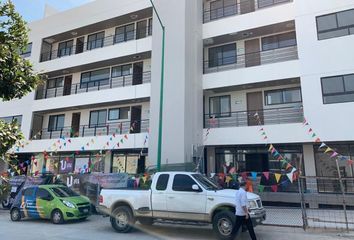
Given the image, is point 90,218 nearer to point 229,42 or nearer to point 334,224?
point 334,224

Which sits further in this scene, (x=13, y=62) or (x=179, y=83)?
(x=179, y=83)

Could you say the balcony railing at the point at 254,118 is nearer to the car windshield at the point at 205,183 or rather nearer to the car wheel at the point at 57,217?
the car windshield at the point at 205,183

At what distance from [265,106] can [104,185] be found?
1035 cm

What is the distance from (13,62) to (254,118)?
14.6m

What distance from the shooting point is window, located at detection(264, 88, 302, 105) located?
16859 mm

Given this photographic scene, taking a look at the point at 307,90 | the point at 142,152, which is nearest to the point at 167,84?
the point at 142,152

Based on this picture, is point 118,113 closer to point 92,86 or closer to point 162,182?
point 92,86

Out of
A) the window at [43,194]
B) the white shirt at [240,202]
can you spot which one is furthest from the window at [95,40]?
the white shirt at [240,202]

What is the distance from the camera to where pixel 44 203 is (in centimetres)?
1283

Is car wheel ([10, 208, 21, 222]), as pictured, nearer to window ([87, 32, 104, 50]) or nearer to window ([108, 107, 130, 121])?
window ([108, 107, 130, 121])

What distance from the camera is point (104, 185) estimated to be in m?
14.8

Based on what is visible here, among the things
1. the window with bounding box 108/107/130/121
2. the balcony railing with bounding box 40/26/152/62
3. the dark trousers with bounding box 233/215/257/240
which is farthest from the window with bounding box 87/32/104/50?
the dark trousers with bounding box 233/215/257/240

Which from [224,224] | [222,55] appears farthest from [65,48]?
[224,224]

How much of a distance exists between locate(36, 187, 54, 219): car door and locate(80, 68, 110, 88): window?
11.2m
